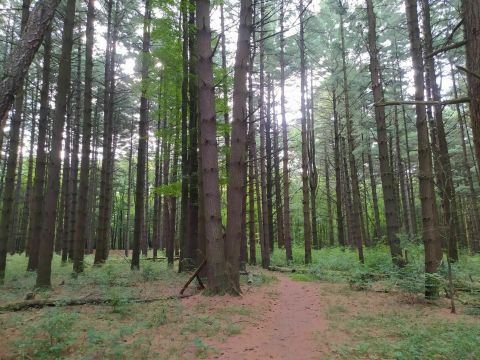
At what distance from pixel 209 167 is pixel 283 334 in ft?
13.6

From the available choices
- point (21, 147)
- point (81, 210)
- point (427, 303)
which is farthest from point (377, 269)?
point (21, 147)

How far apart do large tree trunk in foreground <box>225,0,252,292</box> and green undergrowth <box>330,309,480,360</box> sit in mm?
2675

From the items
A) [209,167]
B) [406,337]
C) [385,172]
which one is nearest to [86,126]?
[209,167]

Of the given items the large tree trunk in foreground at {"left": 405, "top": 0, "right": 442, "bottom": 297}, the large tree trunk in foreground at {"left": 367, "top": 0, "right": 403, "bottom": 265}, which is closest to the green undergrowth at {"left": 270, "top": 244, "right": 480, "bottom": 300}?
the large tree trunk in foreground at {"left": 405, "top": 0, "right": 442, "bottom": 297}

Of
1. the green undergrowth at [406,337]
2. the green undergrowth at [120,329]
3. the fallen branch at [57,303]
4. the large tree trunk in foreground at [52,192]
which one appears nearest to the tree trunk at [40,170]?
the large tree trunk in foreground at [52,192]

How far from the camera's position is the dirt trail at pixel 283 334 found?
4742 millimetres

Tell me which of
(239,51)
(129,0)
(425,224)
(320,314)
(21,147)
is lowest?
(320,314)

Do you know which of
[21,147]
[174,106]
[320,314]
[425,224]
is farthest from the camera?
[21,147]

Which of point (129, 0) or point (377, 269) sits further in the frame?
point (129, 0)

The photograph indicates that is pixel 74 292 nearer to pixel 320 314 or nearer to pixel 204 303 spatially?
pixel 204 303

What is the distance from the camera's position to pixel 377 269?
1251 cm

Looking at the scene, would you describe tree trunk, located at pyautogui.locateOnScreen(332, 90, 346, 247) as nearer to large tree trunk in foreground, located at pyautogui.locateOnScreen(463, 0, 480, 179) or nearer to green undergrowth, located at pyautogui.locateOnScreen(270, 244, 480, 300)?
green undergrowth, located at pyautogui.locateOnScreen(270, 244, 480, 300)

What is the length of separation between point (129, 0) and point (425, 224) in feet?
54.4

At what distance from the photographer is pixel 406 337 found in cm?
527
